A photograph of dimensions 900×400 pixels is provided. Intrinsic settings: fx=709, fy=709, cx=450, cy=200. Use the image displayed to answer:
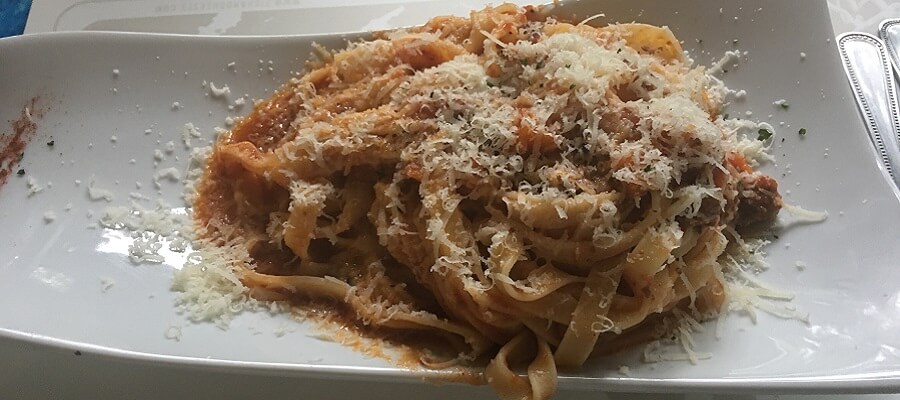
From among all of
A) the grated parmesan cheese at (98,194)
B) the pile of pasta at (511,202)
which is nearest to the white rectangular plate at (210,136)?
the grated parmesan cheese at (98,194)

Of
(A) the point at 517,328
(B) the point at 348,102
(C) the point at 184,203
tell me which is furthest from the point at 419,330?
(C) the point at 184,203

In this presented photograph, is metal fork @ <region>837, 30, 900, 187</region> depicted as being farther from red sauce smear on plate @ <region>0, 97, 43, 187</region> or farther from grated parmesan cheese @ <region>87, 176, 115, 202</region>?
red sauce smear on plate @ <region>0, 97, 43, 187</region>

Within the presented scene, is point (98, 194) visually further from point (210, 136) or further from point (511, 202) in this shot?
point (511, 202)

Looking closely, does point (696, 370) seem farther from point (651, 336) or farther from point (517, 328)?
point (517, 328)

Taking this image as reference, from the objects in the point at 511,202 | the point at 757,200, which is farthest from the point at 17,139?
the point at 757,200

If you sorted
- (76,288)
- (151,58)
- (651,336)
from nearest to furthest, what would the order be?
(651,336), (76,288), (151,58)

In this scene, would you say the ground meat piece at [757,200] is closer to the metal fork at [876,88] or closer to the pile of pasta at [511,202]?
the pile of pasta at [511,202]

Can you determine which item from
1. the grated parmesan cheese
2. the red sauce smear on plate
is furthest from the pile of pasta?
the red sauce smear on plate
